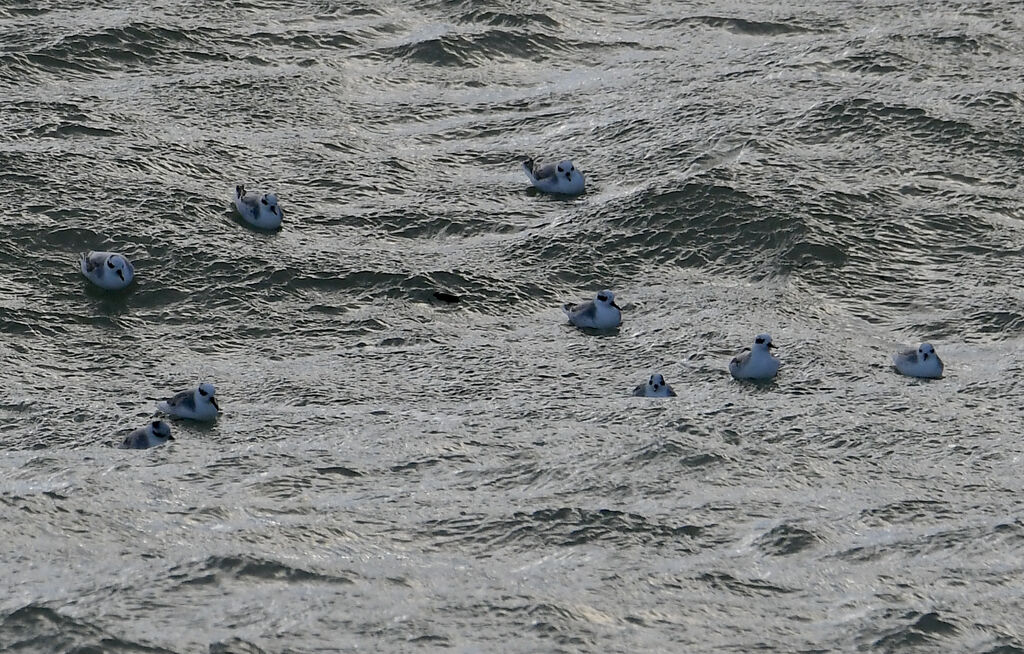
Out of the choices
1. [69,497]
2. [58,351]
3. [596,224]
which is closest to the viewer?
[69,497]

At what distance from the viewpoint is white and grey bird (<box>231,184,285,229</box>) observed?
1783 cm

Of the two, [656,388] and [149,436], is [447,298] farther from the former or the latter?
[149,436]

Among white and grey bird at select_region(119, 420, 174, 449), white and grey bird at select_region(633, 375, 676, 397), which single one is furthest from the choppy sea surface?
white and grey bird at select_region(633, 375, 676, 397)

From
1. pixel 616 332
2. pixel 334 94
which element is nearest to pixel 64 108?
pixel 334 94

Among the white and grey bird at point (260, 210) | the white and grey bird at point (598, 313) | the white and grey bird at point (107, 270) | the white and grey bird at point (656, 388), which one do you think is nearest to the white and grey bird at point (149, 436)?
the white and grey bird at point (107, 270)

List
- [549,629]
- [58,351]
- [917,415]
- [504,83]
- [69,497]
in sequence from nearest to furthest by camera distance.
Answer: [549,629] < [69,497] < [917,415] < [58,351] < [504,83]

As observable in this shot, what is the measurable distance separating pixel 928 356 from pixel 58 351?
7887 mm

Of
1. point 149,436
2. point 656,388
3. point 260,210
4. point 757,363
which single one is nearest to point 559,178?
point 260,210

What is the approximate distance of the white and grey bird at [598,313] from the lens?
15.9 m

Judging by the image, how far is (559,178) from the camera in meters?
18.7

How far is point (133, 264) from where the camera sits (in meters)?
17.1

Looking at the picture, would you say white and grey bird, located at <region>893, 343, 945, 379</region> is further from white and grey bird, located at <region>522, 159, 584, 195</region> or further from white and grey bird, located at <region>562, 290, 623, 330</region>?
white and grey bird, located at <region>522, 159, 584, 195</region>

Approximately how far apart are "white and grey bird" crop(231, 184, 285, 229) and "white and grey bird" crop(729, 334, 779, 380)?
217 inches

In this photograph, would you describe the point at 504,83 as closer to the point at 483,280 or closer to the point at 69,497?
the point at 483,280
